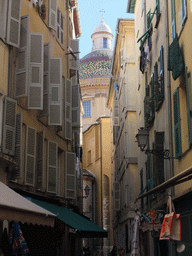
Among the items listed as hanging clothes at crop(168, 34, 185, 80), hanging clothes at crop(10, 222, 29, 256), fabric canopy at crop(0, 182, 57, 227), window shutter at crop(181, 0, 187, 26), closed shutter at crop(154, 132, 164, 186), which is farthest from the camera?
closed shutter at crop(154, 132, 164, 186)

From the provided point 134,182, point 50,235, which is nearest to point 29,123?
point 50,235

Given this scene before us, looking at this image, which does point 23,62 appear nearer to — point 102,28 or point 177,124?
point 177,124

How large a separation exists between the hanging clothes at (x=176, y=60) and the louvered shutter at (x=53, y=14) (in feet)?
20.5

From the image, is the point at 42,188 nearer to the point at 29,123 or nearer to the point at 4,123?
the point at 29,123

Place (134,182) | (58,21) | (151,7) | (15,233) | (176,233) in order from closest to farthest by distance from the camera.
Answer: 1. (176,233)
2. (15,233)
3. (151,7)
4. (58,21)
5. (134,182)

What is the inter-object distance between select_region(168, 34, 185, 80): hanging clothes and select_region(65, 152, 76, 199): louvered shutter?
22.9 feet

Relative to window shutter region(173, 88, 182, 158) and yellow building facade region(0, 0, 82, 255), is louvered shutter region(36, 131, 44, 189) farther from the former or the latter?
window shutter region(173, 88, 182, 158)

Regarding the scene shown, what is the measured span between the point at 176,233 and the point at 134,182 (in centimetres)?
1598

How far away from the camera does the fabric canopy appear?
7.16 m

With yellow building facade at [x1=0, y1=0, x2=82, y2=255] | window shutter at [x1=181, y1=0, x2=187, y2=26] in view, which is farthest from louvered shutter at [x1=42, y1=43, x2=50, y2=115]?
window shutter at [x1=181, y1=0, x2=187, y2=26]

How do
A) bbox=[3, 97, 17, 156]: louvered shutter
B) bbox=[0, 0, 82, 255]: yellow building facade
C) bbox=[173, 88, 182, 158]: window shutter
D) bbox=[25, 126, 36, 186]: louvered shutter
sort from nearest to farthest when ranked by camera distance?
bbox=[173, 88, 182, 158]: window shutter, bbox=[3, 97, 17, 156]: louvered shutter, bbox=[0, 0, 82, 255]: yellow building facade, bbox=[25, 126, 36, 186]: louvered shutter

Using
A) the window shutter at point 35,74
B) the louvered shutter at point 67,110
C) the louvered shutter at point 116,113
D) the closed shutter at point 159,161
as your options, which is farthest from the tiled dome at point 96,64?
the closed shutter at point 159,161

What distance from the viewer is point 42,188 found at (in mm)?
14250

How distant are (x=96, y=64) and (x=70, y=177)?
125 feet
